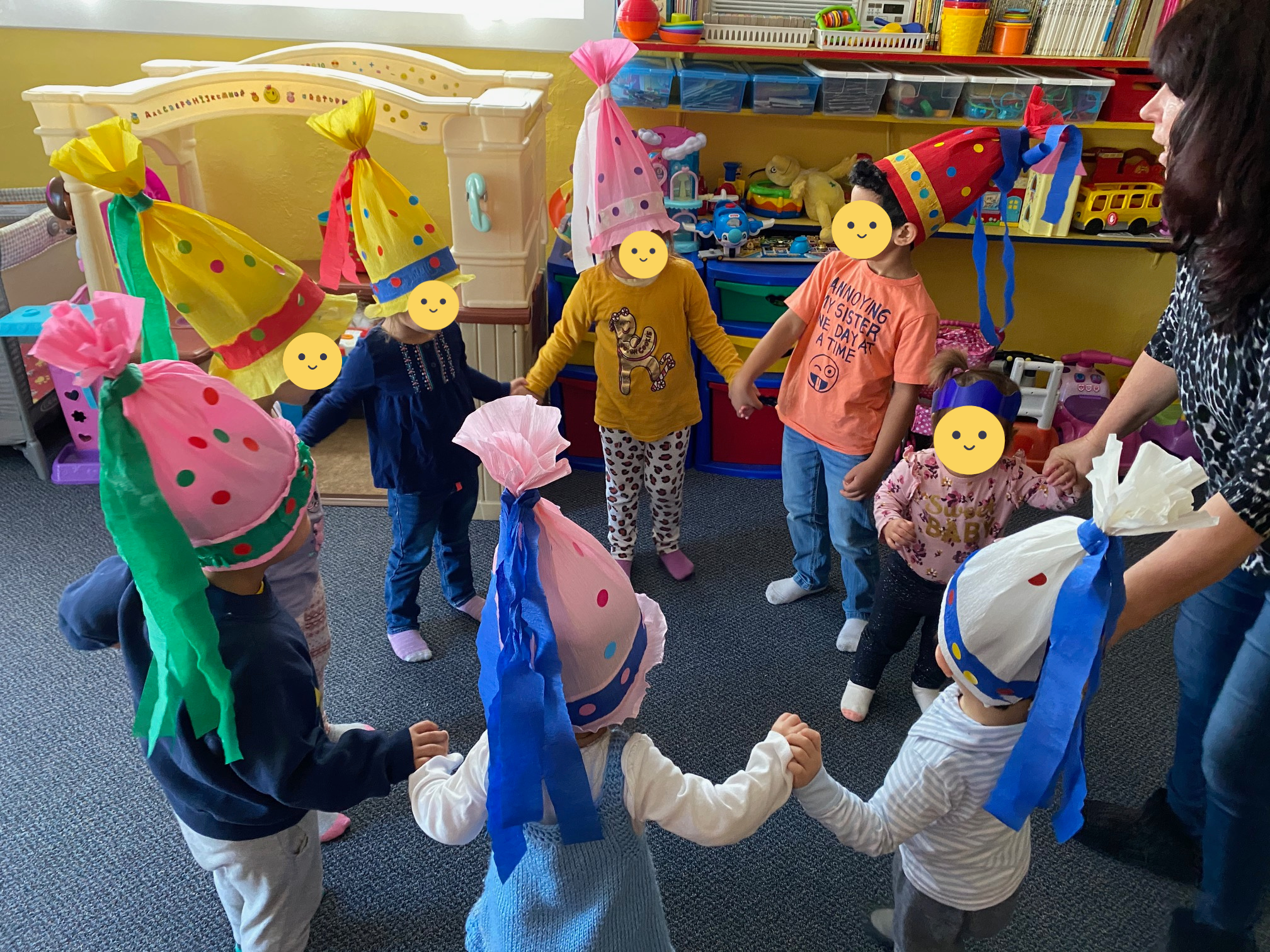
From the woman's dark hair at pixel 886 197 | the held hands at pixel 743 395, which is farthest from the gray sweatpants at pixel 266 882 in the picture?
the woman's dark hair at pixel 886 197

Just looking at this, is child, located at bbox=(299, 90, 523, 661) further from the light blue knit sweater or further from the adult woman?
the adult woman

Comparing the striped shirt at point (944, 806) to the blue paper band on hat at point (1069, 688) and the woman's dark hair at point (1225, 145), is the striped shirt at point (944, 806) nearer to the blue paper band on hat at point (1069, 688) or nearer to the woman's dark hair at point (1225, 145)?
the blue paper band on hat at point (1069, 688)

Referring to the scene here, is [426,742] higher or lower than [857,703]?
higher

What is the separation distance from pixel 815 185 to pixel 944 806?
206 cm

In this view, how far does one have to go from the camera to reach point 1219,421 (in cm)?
115

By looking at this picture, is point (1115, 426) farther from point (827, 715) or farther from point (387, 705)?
point (387, 705)

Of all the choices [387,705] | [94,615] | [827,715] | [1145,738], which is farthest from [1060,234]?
[94,615]

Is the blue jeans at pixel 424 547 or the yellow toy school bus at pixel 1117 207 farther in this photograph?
the yellow toy school bus at pixel 1117 207

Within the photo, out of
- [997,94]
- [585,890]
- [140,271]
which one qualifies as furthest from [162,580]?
[997,94]

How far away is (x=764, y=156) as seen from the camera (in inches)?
112

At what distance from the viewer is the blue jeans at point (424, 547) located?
1833 millimetres
